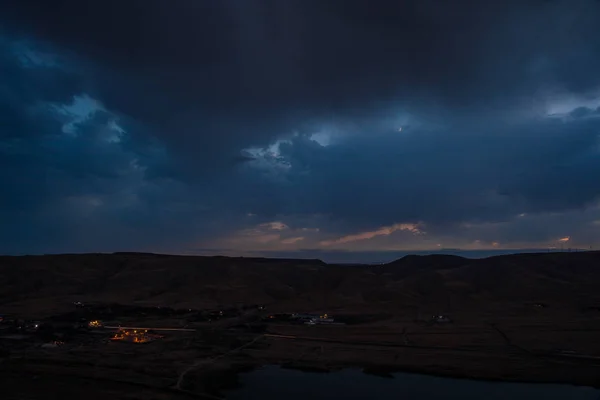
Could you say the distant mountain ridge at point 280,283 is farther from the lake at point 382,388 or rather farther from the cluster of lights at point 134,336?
the lake at point 382,388

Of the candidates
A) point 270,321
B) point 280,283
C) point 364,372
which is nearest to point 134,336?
point 270,321

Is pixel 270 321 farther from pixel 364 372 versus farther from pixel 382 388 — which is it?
pixel 382 388

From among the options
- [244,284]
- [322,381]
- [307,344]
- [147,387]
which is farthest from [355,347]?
[244,284]

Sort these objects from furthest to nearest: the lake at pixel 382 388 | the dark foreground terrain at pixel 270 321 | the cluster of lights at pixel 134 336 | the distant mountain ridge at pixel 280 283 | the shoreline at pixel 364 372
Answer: the distant mountain ridge at pixel 280 283 < the cluster of lights at pixel 134 336 < the dark foreground terrain at pixel 270 321 < the shoreline at pixel 364 372 < the lake at pixel 382 388

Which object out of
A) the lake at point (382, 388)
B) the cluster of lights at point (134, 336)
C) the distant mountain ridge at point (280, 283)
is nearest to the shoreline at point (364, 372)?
the lake at point (382, 388)

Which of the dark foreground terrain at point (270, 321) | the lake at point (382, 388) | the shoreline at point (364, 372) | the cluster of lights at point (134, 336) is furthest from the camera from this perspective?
the cluster of lights at point (134, 336)

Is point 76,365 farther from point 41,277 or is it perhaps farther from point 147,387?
point 41,277
